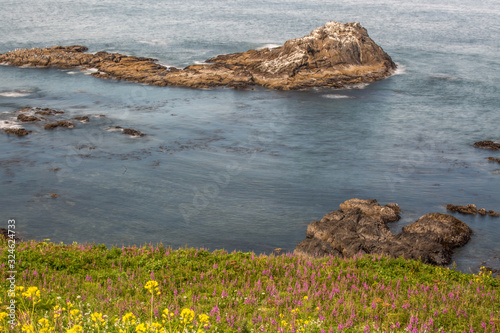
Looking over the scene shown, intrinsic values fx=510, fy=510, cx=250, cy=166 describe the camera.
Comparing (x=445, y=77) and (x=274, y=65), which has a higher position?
(x=274, y=65)

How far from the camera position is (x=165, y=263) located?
55.8 ft

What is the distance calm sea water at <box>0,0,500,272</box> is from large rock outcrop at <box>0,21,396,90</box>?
333 centimetres

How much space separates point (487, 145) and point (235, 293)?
133ft

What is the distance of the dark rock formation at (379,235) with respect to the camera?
24950 millimetres

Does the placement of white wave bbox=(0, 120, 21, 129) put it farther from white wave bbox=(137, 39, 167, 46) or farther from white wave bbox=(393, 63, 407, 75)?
white wave bbox=(393, 63, 407, 75)

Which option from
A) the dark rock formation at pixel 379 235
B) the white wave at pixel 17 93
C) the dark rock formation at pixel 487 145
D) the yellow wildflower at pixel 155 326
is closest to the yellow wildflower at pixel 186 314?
the yellow wildflower at pixel 155 326

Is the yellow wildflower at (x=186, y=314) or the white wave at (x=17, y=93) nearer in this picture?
the yellow wildflower at (x=186, y=314)

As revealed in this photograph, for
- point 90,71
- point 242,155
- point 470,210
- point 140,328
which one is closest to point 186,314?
point 140,328

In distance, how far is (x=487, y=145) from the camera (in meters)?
46.9

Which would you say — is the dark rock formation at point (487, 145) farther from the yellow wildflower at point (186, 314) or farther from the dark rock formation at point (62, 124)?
the yellow wildflower at point (186, 314)

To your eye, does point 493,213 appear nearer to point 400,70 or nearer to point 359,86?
point 359,86

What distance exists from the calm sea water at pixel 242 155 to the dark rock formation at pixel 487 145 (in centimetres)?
125

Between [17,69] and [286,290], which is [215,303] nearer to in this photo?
[286,290]

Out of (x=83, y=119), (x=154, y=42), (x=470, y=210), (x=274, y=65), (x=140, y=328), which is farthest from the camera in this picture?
(x=154, y=42)
